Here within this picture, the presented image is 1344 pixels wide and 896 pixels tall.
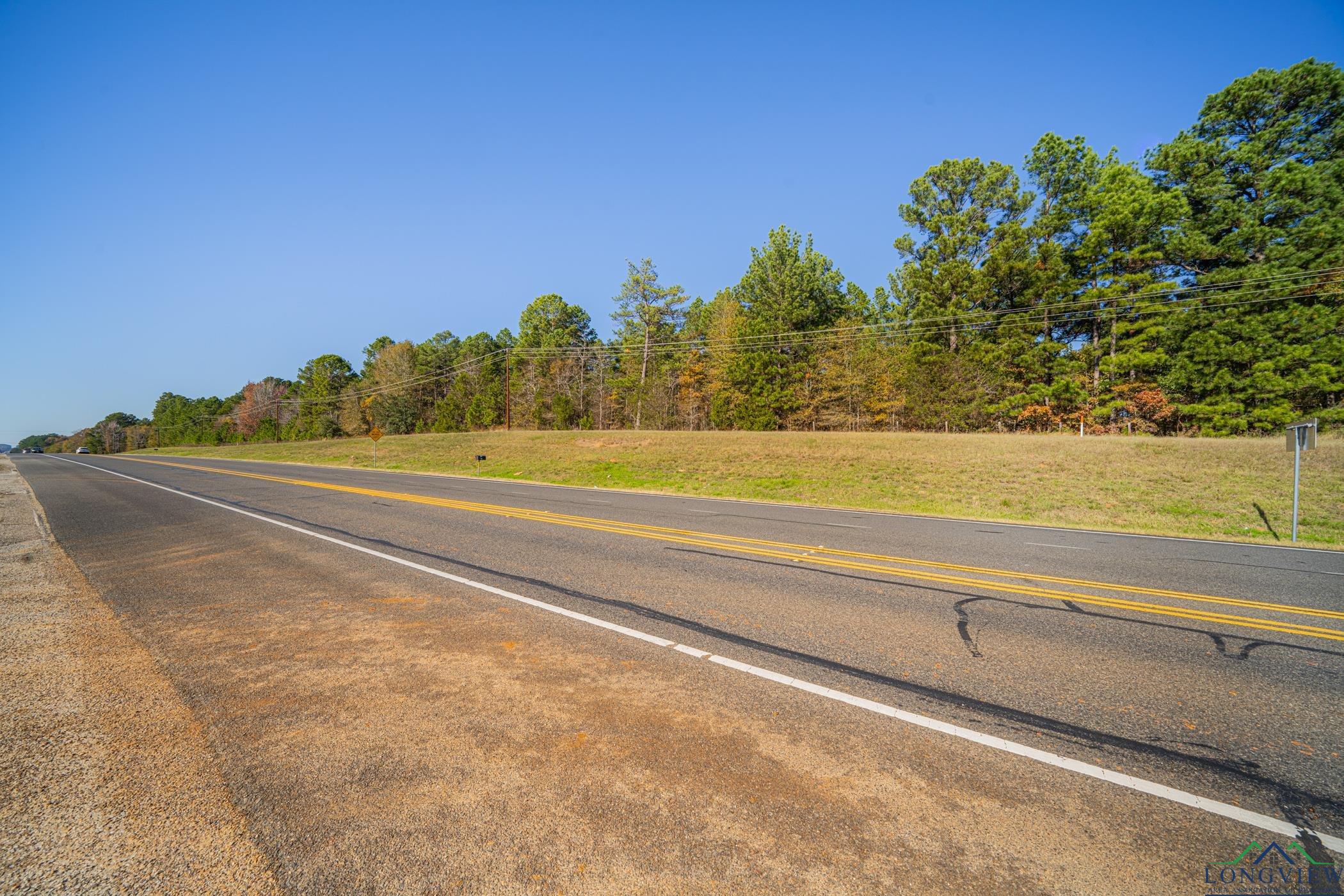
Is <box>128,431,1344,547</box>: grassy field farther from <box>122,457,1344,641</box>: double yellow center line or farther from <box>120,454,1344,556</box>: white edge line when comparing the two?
<box>122,457,1344,641</box>: double yellow center line

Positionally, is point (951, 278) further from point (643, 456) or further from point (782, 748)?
point (782, 748)

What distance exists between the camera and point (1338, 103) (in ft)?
99.9

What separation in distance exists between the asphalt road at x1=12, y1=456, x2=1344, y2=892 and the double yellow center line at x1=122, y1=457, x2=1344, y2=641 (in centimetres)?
7

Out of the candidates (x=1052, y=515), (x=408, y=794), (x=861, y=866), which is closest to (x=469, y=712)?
(x=408, y=794)

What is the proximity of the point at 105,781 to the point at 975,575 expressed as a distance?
882cm

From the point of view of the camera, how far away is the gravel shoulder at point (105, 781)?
7.54ft

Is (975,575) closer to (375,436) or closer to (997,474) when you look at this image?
(997,474)

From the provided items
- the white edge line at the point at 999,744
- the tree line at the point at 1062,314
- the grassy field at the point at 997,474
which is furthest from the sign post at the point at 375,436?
the white edge line at the point at 999,744

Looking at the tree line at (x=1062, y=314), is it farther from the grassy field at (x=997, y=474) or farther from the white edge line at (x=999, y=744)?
the white edge line at (x=999, y=744)

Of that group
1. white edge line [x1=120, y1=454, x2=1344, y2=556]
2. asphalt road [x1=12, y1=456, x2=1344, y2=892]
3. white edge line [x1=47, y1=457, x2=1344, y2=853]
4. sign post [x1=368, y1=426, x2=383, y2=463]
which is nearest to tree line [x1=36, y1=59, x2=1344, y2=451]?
sign post [x1=368, y1=426, x2=383, y2=463]

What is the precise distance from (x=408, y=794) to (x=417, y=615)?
3.18 m

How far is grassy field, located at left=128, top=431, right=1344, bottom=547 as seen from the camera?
48.6 feet

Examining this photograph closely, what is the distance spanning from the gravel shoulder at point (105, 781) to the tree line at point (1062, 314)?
4306 centimetres

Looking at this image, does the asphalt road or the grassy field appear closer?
the asphalt road
